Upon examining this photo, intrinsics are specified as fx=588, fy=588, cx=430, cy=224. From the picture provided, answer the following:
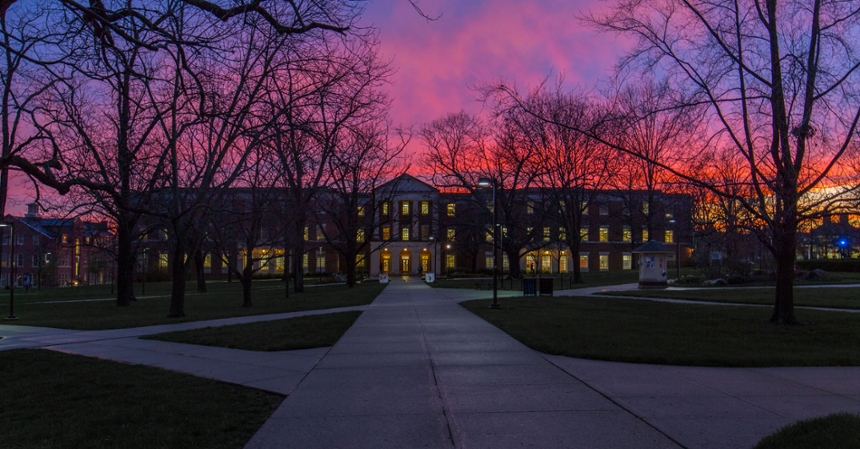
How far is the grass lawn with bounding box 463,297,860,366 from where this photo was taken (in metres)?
9.64

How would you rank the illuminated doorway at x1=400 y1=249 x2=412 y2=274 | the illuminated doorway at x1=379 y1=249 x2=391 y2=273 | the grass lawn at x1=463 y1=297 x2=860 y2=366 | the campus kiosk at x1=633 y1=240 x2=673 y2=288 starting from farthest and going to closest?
the illuminated doorway at x1=400 y1=249 x2=412 y2=274, the illuminated doorway at x1=379 y1=249 x2=391 y2=273, the campus kiosk at x1=633 y1=240 x2=673 y2=288, the grass lawn at x1=463 y1=297 x2=860 y2=366

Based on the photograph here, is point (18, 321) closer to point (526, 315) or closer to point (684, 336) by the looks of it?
point (526, 315)

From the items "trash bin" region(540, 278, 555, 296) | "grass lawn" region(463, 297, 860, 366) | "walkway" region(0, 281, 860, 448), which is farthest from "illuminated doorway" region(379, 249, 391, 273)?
"walkway" region(0, 281, 860, 448)

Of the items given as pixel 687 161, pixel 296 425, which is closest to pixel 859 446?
pixel 296 425

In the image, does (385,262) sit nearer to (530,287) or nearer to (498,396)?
(530,287)

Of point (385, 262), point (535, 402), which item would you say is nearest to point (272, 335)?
point (535, 402)

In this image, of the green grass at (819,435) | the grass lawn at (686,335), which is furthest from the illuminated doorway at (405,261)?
the green grass at (819,435)

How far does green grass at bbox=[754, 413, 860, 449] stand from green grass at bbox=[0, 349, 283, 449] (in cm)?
473

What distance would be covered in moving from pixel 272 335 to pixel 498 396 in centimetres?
770

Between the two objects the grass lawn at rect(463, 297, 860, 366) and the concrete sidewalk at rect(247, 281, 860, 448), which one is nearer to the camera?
the concrete sidewalk at rect(247, 281, 860, 448)

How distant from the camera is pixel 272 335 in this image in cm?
1342

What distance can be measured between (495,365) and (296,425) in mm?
4121

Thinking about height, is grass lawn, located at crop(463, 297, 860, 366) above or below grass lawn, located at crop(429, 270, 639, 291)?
above

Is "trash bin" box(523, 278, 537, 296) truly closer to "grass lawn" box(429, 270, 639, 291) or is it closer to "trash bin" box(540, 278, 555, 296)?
"trash bin" box(540, 278, 555, 296)
